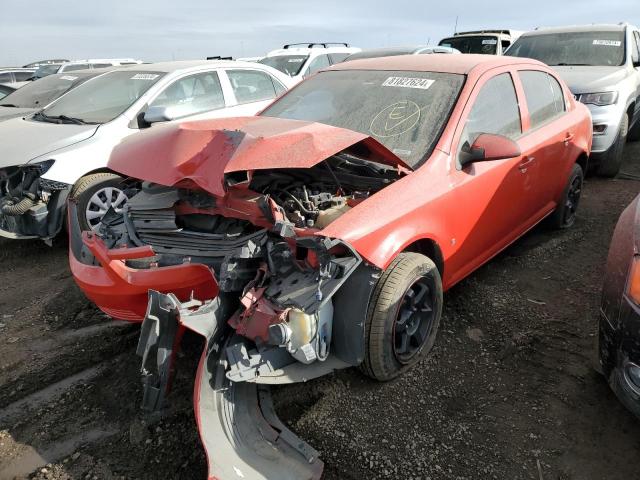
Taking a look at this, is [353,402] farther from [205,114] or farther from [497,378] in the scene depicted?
[205,114]

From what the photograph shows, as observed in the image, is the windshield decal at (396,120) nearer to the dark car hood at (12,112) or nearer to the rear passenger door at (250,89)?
the rear passenger door at (250,89)

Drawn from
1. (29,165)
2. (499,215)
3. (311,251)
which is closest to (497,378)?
(499,215)

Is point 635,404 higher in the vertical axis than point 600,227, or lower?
higher

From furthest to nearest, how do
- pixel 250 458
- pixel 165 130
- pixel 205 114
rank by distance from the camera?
1. pixel 205 114
2. pixel 165 130
3. pixel 250 458

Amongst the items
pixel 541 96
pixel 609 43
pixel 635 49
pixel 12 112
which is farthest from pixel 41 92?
pixel 635 49

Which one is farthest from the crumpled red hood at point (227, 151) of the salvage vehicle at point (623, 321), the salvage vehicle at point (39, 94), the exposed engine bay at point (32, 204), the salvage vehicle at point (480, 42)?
the salvage vehicle at point (480, 42)

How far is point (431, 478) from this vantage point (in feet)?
6.63

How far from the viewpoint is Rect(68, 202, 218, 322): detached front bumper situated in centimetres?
232

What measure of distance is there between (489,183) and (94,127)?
3.78 metres

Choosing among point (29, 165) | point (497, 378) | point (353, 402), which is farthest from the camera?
point (29, 165)

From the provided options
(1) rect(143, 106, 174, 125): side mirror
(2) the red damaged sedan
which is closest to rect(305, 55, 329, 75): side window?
(1) rect(143, 106, 174, 125): side mirror

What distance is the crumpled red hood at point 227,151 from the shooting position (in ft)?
7.52

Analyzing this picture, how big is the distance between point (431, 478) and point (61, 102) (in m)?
5.47

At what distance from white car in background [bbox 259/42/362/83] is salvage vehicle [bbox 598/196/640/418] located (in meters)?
8.10
